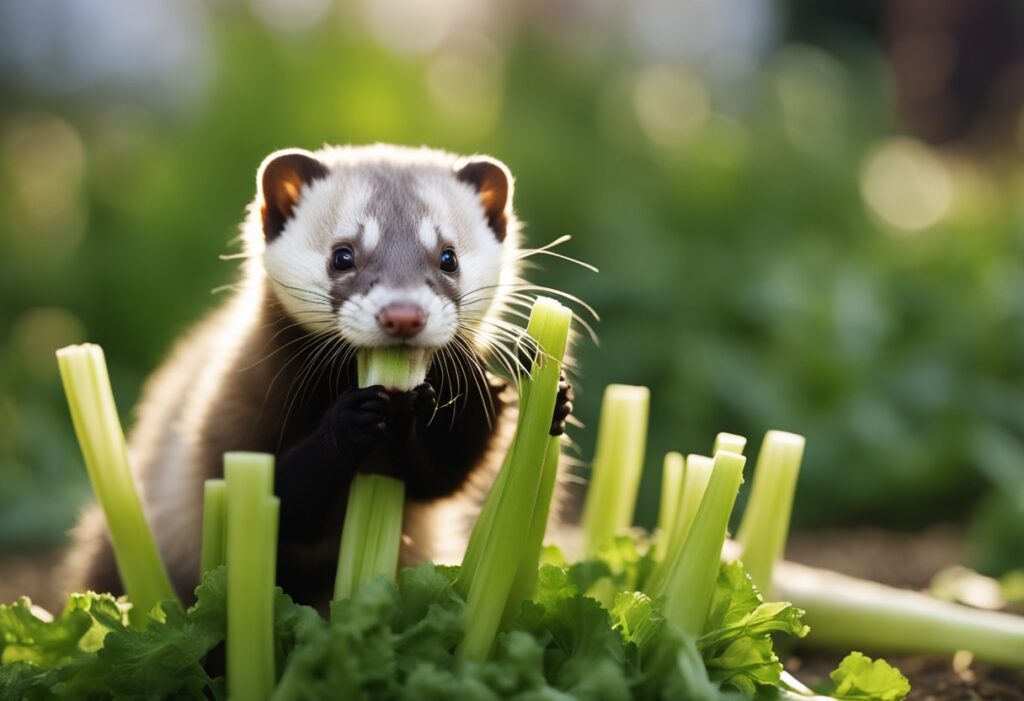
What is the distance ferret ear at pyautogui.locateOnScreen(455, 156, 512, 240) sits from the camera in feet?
9.23

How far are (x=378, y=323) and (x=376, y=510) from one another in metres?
0.38

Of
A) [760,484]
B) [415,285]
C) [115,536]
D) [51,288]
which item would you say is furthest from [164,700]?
[51,288]

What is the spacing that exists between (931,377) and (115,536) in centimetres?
438

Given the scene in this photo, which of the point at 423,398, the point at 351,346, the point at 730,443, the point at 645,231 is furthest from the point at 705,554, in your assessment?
the point at 645,231

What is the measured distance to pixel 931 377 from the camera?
18.9 feet

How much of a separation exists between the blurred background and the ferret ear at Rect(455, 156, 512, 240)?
231cm

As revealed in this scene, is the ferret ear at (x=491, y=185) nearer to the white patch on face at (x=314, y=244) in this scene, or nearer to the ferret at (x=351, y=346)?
the ferret at (x=351, y=346)

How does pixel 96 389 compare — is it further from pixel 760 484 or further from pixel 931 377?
pixel 931 377

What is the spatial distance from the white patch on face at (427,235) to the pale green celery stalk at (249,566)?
0.68 metres

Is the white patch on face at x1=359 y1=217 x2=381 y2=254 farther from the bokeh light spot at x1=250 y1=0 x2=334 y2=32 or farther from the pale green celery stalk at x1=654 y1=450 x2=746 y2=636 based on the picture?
the bokeh light spot at x1=250 y1=0 x2=334 y2=32

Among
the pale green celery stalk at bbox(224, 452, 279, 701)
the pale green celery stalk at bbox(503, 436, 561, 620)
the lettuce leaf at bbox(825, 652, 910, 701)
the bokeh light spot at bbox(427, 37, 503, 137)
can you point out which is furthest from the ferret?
the bokeh light spot at bbox(427, 37, 503, 137)

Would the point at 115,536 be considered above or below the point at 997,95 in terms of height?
below

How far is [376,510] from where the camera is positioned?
2342 millimetres

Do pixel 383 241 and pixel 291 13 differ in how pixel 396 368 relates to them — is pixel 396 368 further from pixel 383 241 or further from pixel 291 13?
pixel 291 13
